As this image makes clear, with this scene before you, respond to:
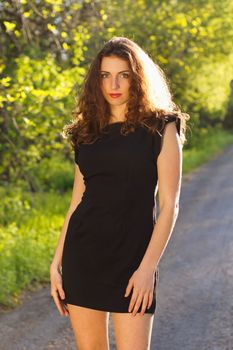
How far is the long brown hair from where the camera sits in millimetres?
2848

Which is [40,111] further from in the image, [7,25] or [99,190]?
[99,190]

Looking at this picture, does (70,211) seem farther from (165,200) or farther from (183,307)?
(183,307)

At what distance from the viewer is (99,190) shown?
2877mm

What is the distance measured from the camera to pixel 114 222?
2.83 meters

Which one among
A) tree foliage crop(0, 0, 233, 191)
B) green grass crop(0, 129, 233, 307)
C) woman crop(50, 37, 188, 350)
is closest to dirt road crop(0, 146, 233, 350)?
green grass crop(0, 129, 233, 307)

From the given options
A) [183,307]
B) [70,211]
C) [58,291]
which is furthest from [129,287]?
[183,307]

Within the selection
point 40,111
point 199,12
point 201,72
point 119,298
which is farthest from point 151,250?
point 201,72

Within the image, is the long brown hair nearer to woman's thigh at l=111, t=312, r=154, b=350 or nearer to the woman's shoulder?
the woman's shoulder

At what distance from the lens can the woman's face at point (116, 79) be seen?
9.41 ft

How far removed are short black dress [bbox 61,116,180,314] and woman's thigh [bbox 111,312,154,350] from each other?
1.6 inches

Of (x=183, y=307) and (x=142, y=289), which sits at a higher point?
(x=142, y=289)

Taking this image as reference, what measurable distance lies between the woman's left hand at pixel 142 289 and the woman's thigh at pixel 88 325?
9.2 inches

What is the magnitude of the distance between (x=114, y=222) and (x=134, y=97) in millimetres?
537

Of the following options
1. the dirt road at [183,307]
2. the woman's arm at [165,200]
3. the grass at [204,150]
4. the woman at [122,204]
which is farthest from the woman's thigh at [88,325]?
the grass at [204,150]
